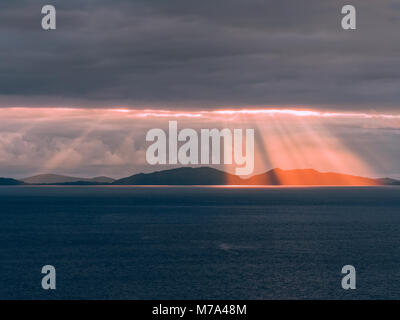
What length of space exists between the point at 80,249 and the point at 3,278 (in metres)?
35.4

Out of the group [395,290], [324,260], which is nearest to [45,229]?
[324,260]

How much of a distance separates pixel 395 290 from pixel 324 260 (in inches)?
1091

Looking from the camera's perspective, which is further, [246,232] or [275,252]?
[246,232]

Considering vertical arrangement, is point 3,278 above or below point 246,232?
below

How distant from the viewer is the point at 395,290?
85.1 metres

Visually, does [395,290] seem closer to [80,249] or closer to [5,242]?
[80,249]
